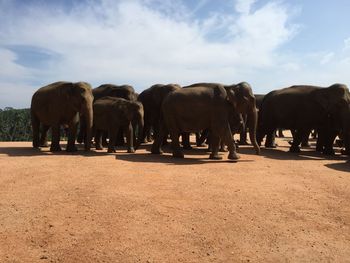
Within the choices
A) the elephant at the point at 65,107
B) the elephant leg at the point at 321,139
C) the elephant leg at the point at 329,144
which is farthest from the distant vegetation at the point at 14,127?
the elephant leg at the point at 329,144

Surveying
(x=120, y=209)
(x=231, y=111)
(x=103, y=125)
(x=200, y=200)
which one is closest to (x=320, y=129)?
(x=231, y=111)

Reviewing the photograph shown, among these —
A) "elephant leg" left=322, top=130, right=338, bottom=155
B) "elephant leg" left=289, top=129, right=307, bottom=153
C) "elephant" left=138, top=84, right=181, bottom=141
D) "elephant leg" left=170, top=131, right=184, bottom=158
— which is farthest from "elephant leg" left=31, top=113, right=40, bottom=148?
"elephant leg" left=322, top=130, right=338, bottom=155

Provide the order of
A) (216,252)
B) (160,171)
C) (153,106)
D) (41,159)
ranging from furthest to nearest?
(153,106) → (41,159) → (160,171) → (216,252)

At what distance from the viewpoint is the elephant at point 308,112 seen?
13.1 meters

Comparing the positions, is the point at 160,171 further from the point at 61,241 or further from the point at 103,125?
the point at 103,125

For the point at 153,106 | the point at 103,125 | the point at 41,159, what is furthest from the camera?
the point at 153,106

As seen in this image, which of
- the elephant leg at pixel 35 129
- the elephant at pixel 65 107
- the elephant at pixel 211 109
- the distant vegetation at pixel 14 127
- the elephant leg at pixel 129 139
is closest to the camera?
the elephant at pixel 211 109

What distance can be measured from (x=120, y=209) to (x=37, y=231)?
1231 mm

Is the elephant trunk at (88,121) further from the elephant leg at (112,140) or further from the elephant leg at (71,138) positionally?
the elephant leg at (112,140)

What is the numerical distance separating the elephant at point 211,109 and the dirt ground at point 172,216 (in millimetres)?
2643

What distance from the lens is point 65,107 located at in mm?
12695

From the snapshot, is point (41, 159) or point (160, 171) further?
point (41, 159)

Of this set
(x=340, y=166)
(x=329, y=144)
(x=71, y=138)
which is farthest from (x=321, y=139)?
(x=71, y=138)

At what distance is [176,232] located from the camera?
5020 millimetres
